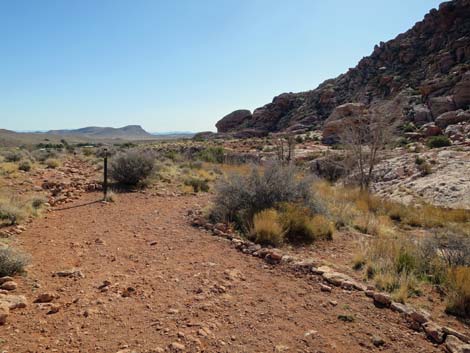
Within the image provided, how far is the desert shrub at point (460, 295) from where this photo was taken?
3660 millimetres

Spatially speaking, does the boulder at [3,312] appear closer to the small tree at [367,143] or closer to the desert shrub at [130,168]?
the desert shrub at [130,168]

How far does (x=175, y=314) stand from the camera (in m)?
3.45

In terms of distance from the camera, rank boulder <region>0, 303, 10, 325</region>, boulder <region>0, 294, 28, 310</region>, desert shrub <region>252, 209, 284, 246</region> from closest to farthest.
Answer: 1. boulder <region>0, 303, 10, 325</region>
2. boulder <region>0, 294, 28, 310</region>
3. desert shrub <region>252, 209, 284, 246</region>

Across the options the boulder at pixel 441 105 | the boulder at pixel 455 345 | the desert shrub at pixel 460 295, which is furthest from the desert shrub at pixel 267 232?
the boulder at pixel 441 105

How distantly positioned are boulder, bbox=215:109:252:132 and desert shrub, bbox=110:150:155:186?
51.2 meters

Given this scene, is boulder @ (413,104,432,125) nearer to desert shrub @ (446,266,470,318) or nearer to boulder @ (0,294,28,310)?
desert shrub @ (446,266,470,318)

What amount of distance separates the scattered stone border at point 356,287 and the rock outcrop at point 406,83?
22.5m

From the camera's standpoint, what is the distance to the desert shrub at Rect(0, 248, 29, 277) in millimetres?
4129

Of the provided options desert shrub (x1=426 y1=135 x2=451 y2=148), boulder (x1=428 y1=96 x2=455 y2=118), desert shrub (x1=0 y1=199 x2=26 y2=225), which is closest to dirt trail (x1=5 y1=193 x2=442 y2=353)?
desert shrub (x1=0 y1=199 x2=26 y2=225)

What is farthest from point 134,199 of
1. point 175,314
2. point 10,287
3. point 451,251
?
point 451,251

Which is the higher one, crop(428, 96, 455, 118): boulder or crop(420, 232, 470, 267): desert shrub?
crop(428, 96, 455, 118): boulder

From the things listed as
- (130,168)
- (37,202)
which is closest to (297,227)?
(37,202)

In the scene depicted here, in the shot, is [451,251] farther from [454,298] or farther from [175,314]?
[175,314]

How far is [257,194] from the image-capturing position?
7.53 metres
